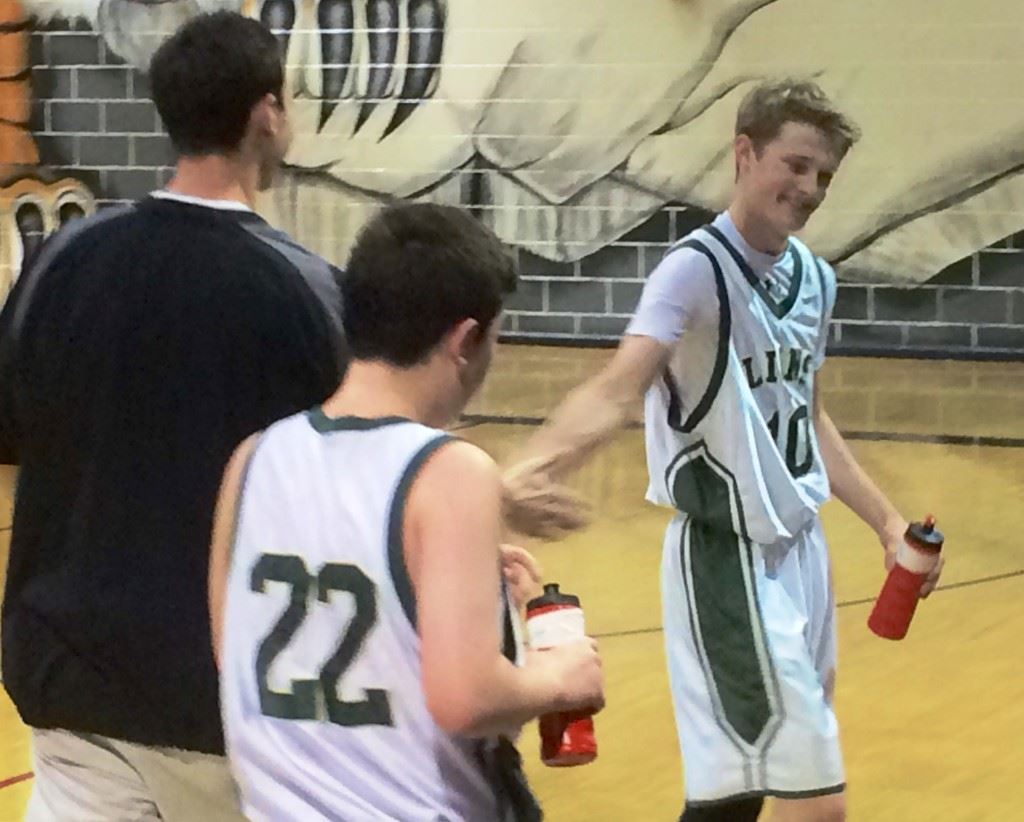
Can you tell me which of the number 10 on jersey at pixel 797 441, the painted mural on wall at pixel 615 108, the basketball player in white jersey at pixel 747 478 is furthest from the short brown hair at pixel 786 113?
the painted mural on wall at pixel 615 108

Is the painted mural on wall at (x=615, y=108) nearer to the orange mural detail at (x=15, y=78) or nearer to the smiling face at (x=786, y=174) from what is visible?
the orange mural detail at (x=15, y=78)

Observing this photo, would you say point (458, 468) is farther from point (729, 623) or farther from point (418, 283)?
point (729, 623)

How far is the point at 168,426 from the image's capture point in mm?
2375

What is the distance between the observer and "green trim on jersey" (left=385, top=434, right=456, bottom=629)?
179 cm

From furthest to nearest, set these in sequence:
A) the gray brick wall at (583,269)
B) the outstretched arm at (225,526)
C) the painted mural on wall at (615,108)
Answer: the gray brick wall at (583,269) < the painted mural on wall at (615,108) < the outstretched arm at (225,526)

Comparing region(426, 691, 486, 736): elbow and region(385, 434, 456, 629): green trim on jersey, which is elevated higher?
region(385, 434, 456, 629): green trim on jersey

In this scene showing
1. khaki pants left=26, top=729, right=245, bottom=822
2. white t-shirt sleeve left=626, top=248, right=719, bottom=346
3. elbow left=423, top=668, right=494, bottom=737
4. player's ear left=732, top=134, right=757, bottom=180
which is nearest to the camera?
elbow left=423, top=668, right=494, bottom=737

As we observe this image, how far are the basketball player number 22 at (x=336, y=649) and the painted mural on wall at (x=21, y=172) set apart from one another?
10.7m

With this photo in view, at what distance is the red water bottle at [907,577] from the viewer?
132 inches

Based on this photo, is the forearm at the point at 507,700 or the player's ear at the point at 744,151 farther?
the player's ear at the point at 744,151

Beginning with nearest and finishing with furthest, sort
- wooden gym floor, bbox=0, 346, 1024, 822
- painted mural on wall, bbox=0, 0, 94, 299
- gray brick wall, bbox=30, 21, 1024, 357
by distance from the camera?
wooden gym floor, bbox=0, 346, 1024, 822
gray brick wall, bbox=30, 21, 1024, 357
painted mural on wall, bbox=0, 0, 94, 299

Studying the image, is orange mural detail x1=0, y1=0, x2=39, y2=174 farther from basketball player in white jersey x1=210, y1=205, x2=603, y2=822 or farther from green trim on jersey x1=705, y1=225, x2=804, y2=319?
basketball player in white jersey x1=210, y1=205, x2=603, y2=822

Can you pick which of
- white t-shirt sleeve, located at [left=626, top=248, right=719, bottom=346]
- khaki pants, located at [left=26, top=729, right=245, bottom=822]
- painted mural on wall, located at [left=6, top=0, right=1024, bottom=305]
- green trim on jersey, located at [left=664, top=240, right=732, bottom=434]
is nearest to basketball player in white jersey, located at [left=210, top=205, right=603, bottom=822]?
khaki pants, located at [left=26, top=729, right=245, bottom=822]

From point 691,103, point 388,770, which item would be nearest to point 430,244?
point 388,770
